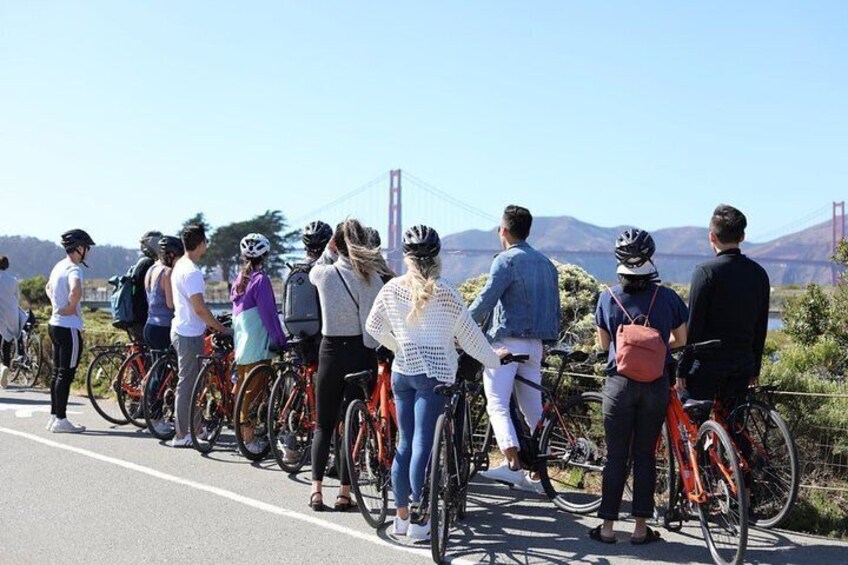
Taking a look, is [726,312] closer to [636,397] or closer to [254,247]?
[636,397]

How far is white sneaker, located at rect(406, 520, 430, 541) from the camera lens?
5395mm

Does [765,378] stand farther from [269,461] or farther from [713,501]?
[269,461]

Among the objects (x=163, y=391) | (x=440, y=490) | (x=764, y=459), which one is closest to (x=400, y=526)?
(x=440, y=490)

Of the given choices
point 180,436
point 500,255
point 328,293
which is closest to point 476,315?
point 500,255

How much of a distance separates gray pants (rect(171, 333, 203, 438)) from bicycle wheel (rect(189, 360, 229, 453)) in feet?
0.35

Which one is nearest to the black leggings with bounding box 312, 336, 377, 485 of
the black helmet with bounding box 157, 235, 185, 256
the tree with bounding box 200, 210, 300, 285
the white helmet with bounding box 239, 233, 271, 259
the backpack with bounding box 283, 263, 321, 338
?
the backpack with bounding box 283, 263, 321, 338

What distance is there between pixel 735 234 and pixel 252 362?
396 centimetres

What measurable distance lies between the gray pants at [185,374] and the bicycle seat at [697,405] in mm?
4466

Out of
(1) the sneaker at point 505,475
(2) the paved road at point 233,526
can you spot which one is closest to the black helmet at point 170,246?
(2) the paved road at point 233,526

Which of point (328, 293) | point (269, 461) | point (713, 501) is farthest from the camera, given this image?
point (269, 461)

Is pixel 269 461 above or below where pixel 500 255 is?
below

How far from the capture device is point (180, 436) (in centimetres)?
831

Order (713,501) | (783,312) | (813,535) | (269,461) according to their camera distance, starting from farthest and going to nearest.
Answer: (783,312), (269,461), (813,535), (713,501)

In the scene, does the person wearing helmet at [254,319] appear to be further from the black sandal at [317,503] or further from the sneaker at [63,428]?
the sneaker at [63,428]
